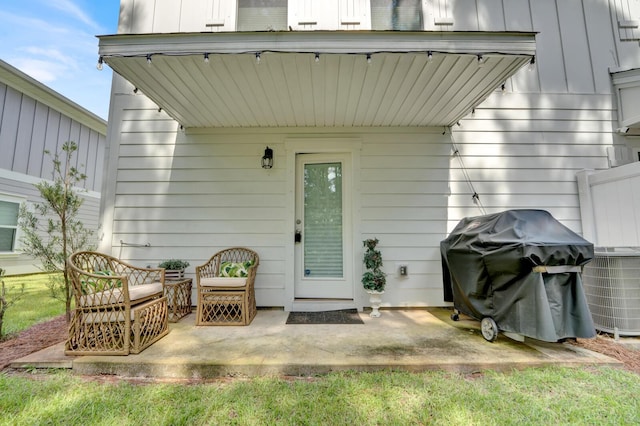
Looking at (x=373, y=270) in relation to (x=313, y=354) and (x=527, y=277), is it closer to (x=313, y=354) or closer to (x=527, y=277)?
(x=313, y=354)

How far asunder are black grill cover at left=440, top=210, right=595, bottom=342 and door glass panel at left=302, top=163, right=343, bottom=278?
163cm

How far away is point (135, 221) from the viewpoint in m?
3.72

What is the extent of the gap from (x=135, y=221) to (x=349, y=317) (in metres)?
3.12

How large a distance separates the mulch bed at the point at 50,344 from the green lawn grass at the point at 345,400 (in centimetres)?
36

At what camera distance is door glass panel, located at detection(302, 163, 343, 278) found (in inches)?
147

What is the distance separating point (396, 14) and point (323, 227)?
3168mm

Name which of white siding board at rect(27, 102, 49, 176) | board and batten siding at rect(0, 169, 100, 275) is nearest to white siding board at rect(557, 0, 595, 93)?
board and batten siding at rect(0, 169, 100, 275)

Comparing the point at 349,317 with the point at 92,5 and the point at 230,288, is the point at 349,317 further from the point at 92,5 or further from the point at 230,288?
the point at 92,5

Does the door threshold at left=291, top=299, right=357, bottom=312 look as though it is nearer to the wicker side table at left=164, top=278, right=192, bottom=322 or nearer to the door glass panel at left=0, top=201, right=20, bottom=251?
the wicker side table at left=164, top=278, right=192, bottom=322

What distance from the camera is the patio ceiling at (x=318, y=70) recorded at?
2.26 meters

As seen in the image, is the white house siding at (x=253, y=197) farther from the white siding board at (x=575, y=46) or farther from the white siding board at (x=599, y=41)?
the white siding board at (x=599, y=41)

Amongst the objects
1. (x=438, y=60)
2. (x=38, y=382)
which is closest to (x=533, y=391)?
(x=438, y=60)

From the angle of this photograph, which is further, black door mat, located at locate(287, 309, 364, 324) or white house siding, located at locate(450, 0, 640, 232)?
white house siding, located at locate(450, 0, 640, 232)

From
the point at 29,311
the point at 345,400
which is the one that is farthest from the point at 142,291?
the point at 29,311
